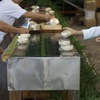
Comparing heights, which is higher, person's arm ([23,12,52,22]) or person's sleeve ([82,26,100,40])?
person's sleeve ([82,26,100,40])

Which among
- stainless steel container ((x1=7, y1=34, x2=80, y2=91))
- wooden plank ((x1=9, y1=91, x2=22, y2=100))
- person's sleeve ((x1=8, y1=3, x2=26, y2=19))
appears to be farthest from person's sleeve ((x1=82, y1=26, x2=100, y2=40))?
person's sleeve ((x1=8, y1=3, x2=26, y2=19))

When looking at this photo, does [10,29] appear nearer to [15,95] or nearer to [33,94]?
[33,94]

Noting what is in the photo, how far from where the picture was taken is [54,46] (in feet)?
12.6

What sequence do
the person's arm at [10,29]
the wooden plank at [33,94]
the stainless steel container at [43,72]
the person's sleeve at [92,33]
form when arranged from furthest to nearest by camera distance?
the person's arm at [10,29] → the wooden plank at [33,94] → the person's sleeve at [92,33] → the stainless steel container at [43,72]

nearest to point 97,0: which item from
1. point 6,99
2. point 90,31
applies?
point 6,99

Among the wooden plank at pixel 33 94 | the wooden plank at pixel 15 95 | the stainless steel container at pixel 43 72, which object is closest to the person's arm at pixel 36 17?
the wooden plank at pixel 33 94

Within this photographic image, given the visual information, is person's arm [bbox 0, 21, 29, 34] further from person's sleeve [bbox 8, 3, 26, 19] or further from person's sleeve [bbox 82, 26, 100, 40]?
person's sleeve [bbox 82, 26, 100, 40]

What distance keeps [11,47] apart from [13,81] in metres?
0.47

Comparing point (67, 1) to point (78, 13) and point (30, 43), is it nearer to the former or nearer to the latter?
point (78, 13)

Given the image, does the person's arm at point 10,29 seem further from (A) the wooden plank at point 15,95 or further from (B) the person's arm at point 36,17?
(A) the wooden plank at point 15,95

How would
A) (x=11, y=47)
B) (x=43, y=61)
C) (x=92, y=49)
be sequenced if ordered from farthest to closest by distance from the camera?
(x=92, y=49)
(x=11, y=47)
(x=43, y=61)

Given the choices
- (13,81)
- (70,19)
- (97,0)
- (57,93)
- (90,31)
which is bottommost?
(70,19)

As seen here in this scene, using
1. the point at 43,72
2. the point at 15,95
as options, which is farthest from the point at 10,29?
the point at 43,72

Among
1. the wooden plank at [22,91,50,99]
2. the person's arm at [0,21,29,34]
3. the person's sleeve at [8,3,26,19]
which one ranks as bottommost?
the wooden plank at [22,91,50,99]
